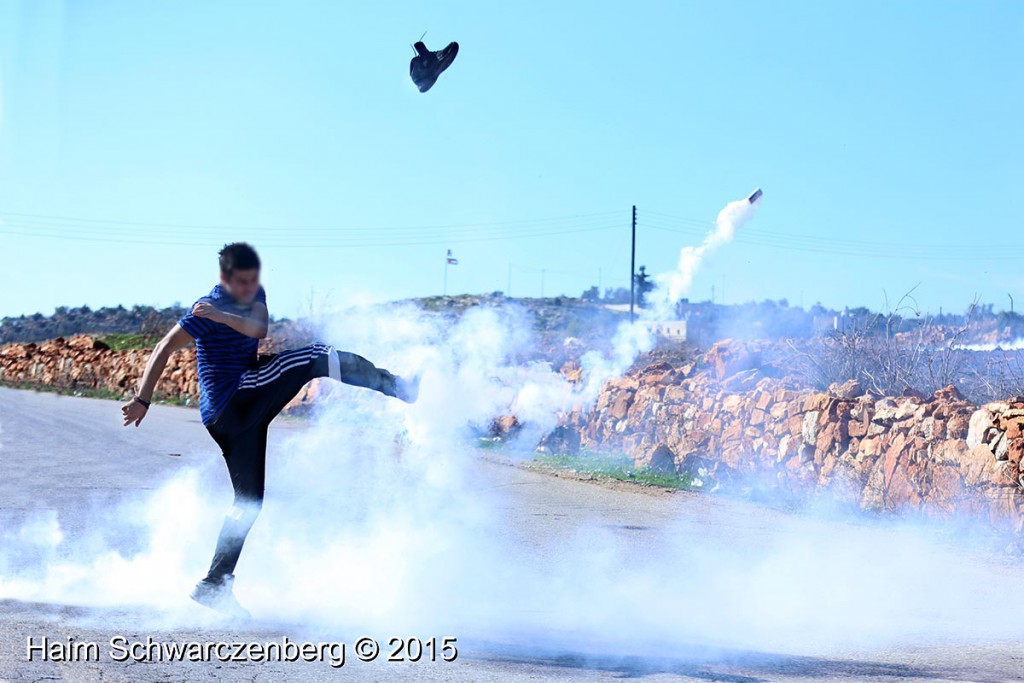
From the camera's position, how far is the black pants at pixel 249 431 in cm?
539

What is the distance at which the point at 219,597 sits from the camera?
5359 millimetres

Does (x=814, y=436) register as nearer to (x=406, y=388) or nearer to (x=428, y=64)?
(x=428, y=64)

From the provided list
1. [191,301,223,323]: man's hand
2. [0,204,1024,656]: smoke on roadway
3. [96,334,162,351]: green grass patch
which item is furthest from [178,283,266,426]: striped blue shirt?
[96,334,162,351]: green grass patch

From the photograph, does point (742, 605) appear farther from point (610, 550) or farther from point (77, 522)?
point (77, 522)

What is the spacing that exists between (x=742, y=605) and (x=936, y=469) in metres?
5.09

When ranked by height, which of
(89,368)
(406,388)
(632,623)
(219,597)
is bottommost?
(632,623)

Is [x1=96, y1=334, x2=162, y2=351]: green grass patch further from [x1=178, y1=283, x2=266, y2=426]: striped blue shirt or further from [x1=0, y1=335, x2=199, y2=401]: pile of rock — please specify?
[x1=178, y1=283, x2=266, y2=426]: striped blue shirt

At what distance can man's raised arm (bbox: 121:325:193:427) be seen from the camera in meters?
5.29

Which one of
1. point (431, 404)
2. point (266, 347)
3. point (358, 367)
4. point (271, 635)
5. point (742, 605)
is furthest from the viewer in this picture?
point (266, 347)

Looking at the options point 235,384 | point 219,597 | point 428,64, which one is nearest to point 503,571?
point 219,597

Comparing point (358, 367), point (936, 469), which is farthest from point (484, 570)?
point (936, 469)

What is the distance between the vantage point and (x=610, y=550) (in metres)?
8.32

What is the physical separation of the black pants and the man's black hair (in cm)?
56

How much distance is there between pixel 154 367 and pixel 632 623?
3250mm
